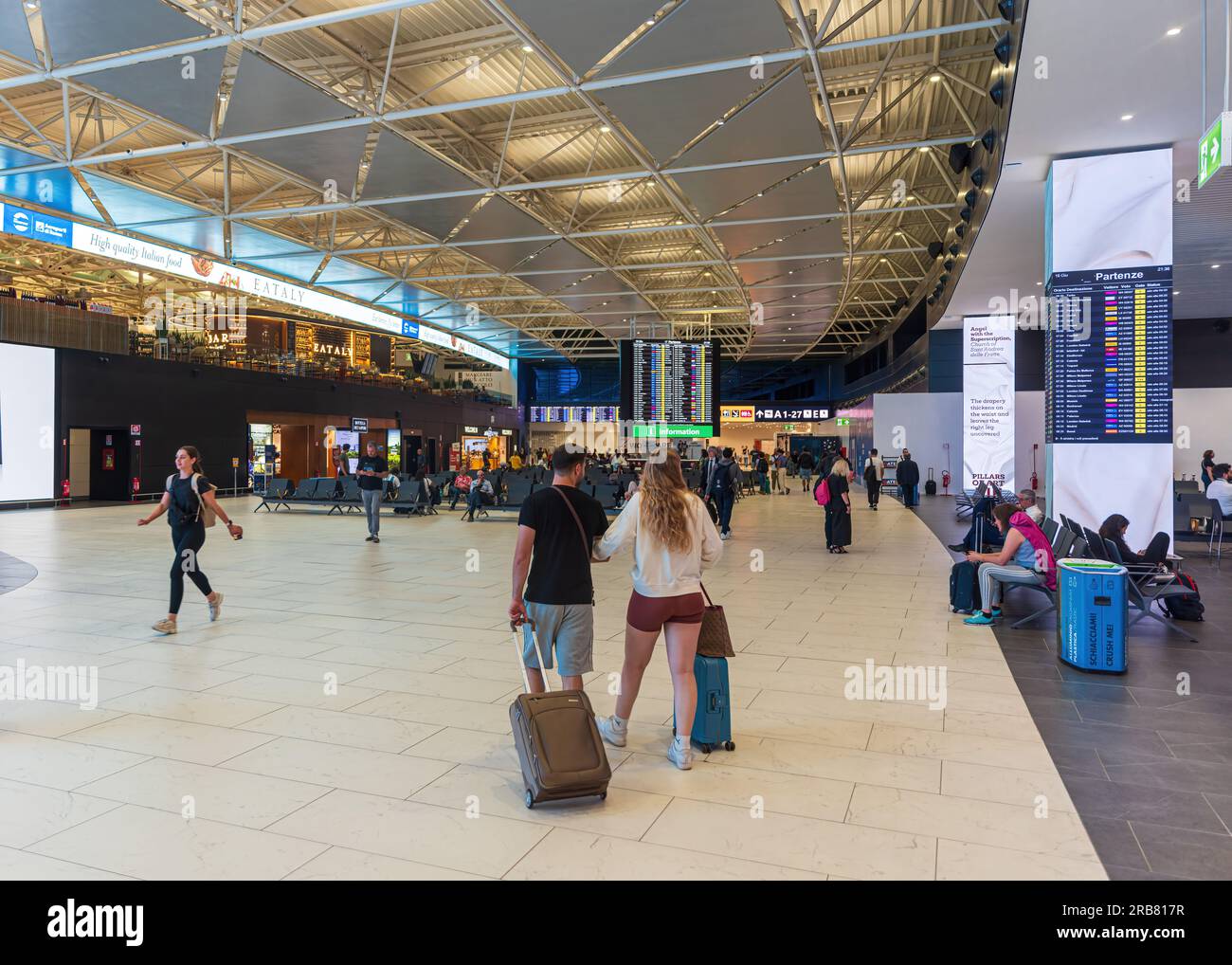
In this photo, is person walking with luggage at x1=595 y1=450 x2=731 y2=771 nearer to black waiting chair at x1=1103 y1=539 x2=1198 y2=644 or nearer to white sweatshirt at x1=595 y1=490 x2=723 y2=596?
white sweatshirt at x1=595 y1=490 x2=723 y2=596

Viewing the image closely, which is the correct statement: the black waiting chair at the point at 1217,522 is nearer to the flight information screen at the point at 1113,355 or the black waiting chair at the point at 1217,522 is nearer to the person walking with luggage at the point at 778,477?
the flight information screen at the point at 1113,355

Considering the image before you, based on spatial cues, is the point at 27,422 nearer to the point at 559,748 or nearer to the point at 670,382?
the point at 670,382

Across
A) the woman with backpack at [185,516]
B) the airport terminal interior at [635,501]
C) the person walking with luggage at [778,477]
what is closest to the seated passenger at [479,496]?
the airport terminal interior at [635,501]

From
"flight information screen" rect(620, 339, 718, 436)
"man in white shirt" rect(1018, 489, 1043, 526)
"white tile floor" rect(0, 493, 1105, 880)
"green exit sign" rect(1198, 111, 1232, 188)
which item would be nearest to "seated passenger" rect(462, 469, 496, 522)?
"flight information screen" rect(620, 339, 718, 436)

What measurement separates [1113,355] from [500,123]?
12.2m

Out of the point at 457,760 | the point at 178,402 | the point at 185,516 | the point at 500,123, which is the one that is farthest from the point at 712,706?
the point at 178,402

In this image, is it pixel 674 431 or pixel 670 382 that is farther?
pixel 674 431

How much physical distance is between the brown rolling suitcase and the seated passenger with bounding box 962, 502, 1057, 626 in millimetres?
5153

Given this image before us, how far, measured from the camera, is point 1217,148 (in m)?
5.38

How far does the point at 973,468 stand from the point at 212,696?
1857 centimetres

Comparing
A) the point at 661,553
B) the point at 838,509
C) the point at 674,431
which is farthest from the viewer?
the point at 674,431

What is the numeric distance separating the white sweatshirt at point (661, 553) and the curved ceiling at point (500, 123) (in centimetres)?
783

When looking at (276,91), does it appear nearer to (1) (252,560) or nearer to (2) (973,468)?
(1) (252,560)
